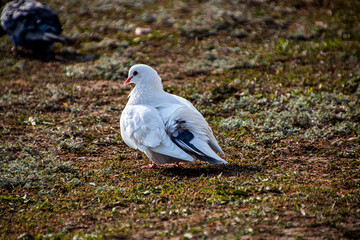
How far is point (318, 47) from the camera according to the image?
9.45 meters

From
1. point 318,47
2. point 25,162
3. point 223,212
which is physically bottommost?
point 25,162

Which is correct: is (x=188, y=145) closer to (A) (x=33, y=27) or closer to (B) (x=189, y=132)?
(B) (x=189, y=132)

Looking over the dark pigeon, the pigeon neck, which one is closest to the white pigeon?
the pigeon neck

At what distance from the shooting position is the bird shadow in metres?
5.09

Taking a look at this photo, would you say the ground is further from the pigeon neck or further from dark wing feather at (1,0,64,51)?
the pigeon neck

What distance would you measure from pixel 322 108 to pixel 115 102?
3.47m

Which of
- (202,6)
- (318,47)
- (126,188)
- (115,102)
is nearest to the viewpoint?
(126,188)

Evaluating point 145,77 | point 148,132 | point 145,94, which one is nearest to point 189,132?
point 148,132

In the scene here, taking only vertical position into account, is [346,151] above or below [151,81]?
below

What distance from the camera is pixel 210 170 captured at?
521 centimetres

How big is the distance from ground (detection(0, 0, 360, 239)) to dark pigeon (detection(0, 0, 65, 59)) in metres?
0.37

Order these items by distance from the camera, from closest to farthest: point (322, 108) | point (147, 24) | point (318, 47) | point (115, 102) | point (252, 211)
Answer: point (252, 211) < point (322, 108) < point (115, 102) < point (318, 47) < point (147, 24)

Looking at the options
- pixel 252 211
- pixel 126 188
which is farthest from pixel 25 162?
pixel 252 211

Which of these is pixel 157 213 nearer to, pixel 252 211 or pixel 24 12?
pixel 252 211
